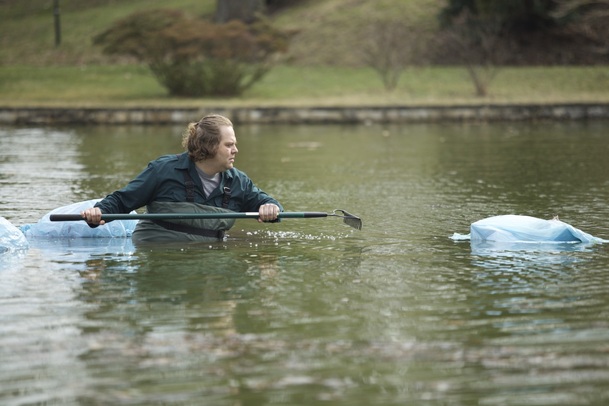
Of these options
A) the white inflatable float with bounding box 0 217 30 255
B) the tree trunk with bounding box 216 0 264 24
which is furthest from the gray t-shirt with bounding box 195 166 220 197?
the tree trunk with bounding box 216 0 264 24

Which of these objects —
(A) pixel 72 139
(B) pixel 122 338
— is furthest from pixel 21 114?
(B) pixel 122 338

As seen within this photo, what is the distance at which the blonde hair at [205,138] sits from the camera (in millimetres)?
7801

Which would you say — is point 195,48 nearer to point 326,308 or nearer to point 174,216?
point 174,216

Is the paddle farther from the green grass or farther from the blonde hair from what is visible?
the green grass

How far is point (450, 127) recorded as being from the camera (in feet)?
68.5

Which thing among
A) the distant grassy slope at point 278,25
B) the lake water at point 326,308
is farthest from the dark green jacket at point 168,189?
the distant grassy slope at point 278,25

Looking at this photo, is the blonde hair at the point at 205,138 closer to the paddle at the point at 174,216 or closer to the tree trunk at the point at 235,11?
the paddle at the point at 174,216

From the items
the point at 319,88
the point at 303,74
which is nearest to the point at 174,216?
the point at 319,88

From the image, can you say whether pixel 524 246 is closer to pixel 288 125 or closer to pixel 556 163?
pixel 556 163

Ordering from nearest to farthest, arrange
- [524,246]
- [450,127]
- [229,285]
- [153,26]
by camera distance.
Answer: [229,285], [524,246], [450,127], [153,26]

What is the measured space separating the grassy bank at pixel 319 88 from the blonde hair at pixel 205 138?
1492 cm

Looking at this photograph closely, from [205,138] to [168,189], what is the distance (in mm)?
510

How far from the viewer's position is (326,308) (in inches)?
243

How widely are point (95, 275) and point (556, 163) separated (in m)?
8.42
